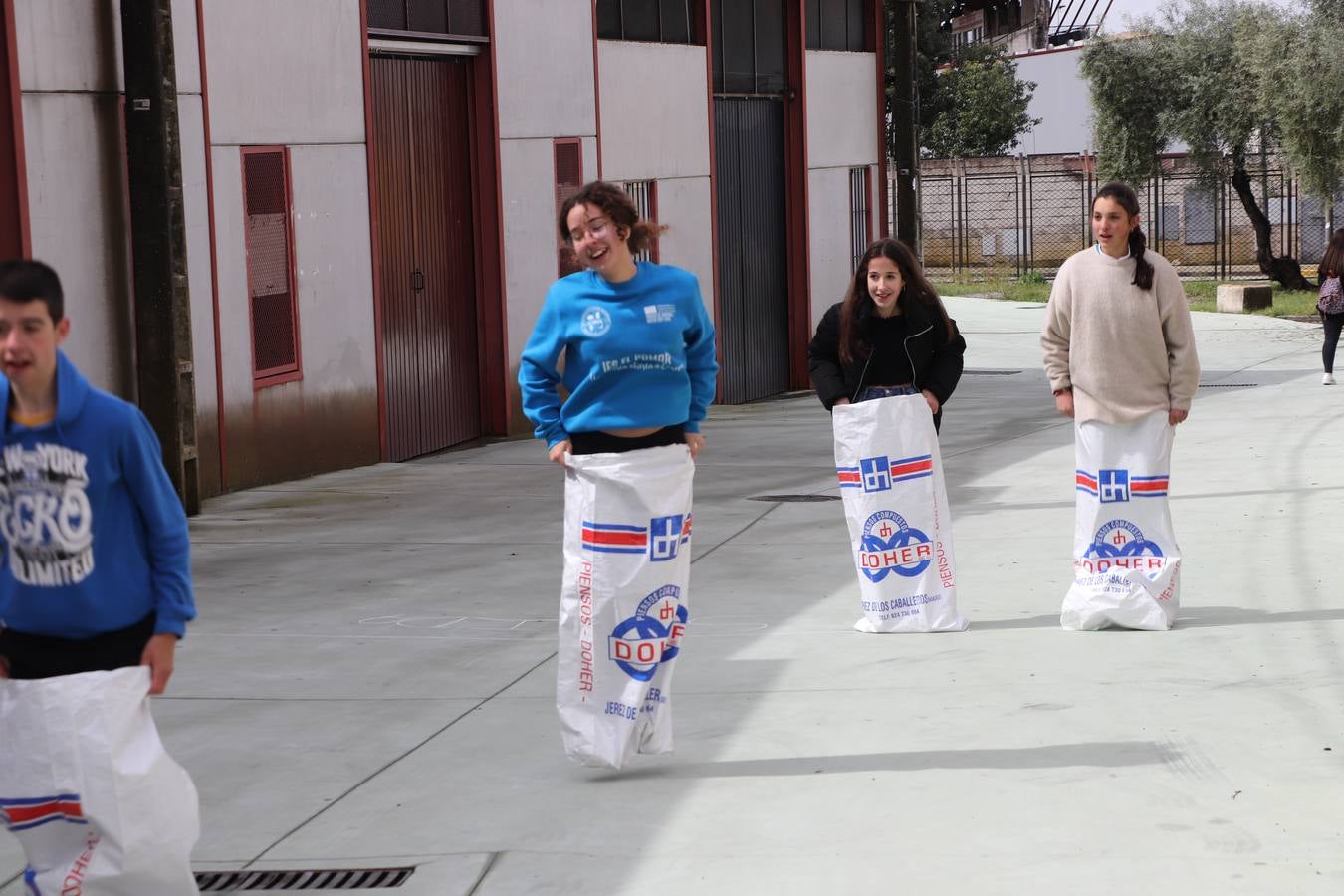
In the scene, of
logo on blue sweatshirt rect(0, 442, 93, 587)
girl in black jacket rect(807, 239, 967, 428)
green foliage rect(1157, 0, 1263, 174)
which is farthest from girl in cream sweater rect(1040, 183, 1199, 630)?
green foliage rect(1157, 0, 1263, 174)

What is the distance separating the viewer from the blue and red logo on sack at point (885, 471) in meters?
8.02

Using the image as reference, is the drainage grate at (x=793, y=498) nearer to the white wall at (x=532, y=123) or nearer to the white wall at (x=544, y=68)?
the white wall at (x=532, y=123)

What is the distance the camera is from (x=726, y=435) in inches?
673

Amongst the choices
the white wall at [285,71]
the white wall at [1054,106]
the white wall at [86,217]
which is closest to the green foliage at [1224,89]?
the white wall at [1054,106]

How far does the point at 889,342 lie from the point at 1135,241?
1.07m

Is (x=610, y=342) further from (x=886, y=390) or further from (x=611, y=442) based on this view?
(x=886, y=390)

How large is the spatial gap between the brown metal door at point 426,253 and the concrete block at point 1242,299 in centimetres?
1831

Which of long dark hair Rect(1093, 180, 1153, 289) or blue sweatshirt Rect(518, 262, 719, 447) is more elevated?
long dark hair Rect(1093, 180, 1153, 289)

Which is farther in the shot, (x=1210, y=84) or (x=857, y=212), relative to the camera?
(x=1210, y=84)

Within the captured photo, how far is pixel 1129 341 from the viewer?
772 cm

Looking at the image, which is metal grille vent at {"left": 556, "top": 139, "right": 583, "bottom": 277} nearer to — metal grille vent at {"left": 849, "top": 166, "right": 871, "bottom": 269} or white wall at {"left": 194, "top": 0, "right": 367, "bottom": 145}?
white wall at {"left": 194, "top": 0, "right": 367, "bottom": 145}

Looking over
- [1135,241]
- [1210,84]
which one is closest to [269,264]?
[1135,241]

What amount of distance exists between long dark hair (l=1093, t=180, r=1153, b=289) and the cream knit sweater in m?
0.03

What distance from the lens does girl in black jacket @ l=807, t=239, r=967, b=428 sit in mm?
7957
